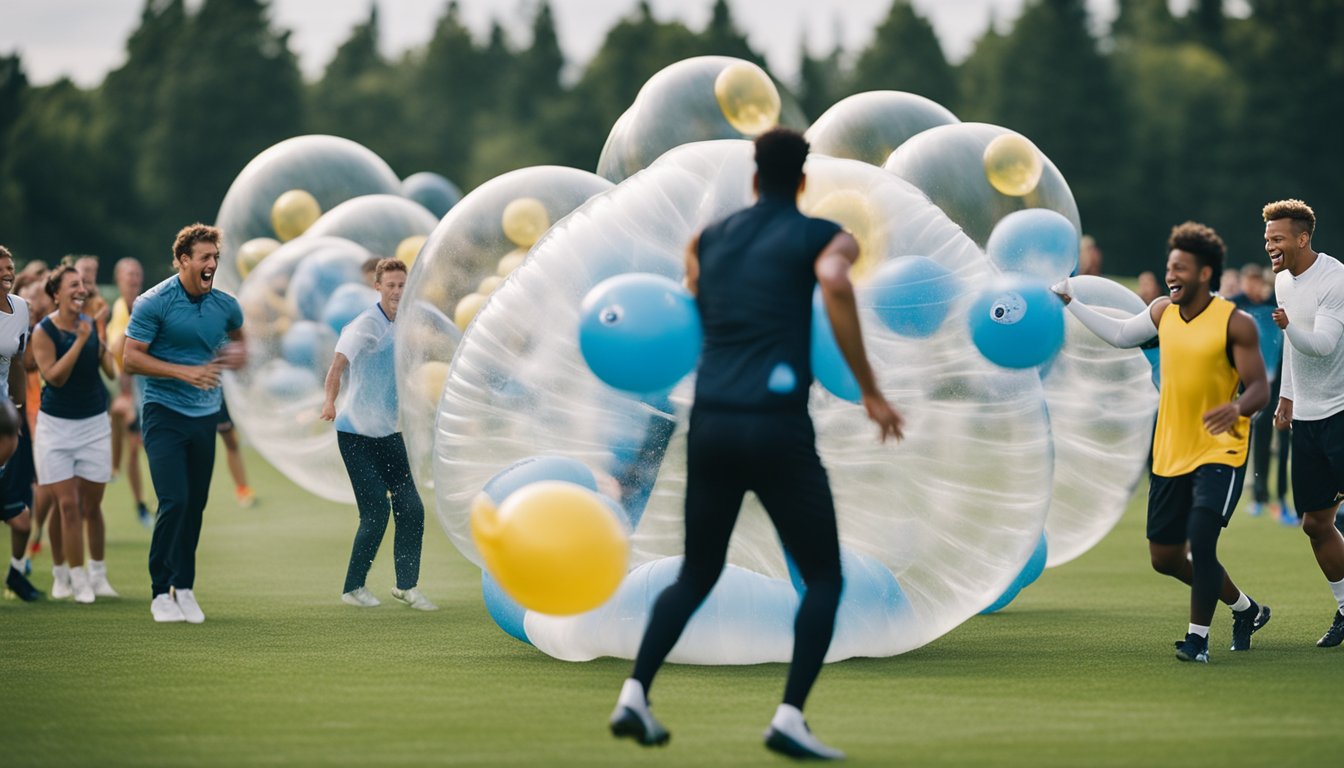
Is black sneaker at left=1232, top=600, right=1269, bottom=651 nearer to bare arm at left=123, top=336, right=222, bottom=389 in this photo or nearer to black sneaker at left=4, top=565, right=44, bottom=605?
bare arm at left=123, top=336, right=222, bottom=389

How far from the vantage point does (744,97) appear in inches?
458

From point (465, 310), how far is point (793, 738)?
16.0 feet

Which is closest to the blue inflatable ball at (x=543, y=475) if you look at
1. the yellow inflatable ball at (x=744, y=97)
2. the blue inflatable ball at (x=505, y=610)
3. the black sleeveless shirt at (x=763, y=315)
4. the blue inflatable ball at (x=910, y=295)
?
the blue inflatable ball at (x=505, y=610)

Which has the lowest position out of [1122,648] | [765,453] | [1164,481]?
[1122,648]

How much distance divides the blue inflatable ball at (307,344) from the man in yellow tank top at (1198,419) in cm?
708

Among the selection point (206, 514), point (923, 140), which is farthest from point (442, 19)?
point (923, 140)

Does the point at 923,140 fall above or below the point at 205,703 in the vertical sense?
above

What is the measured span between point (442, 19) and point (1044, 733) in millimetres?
86135

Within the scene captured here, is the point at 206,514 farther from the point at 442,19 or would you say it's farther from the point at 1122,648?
the point at 442,19

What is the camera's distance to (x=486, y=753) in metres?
5.89

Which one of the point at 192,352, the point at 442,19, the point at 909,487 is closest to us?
the point at 909,487

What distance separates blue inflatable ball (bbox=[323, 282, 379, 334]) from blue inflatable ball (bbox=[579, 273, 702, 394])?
6.78m

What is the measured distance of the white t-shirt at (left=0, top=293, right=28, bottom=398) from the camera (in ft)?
30.0

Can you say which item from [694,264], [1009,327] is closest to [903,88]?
[1009,327]
